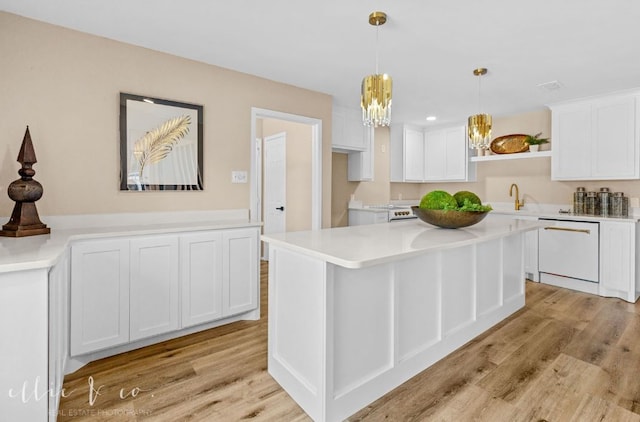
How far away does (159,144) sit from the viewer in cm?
271

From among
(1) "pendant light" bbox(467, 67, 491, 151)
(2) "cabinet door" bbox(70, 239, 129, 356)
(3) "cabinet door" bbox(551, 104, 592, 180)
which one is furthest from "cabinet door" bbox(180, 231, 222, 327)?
(3) "cabinet door" bbox(551, 104, 592, 180)

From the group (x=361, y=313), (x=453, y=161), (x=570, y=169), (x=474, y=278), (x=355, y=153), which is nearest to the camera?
(x=361, y=313)

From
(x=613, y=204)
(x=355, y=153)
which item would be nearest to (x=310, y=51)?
(x=355, y=153)

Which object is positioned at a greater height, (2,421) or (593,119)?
(593,119)

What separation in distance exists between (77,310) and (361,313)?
5.80 ft

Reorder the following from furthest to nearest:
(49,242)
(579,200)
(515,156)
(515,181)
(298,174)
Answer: (515,181) → (298,174) → (515,156) → (579,200) → (49,242)

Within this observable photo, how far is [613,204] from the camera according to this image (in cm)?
381

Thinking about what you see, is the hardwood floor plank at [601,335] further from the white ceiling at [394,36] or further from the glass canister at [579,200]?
the white ceiling at [394,36]

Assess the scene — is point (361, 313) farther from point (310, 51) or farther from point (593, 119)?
point (593, 119)

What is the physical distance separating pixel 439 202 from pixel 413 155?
360cm

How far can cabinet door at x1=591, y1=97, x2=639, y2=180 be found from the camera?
3.57 meters

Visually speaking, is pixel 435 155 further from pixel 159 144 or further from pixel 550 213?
pixel 159 144

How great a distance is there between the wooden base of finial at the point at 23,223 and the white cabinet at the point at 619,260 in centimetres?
505

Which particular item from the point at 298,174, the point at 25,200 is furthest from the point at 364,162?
the point at 25,200
